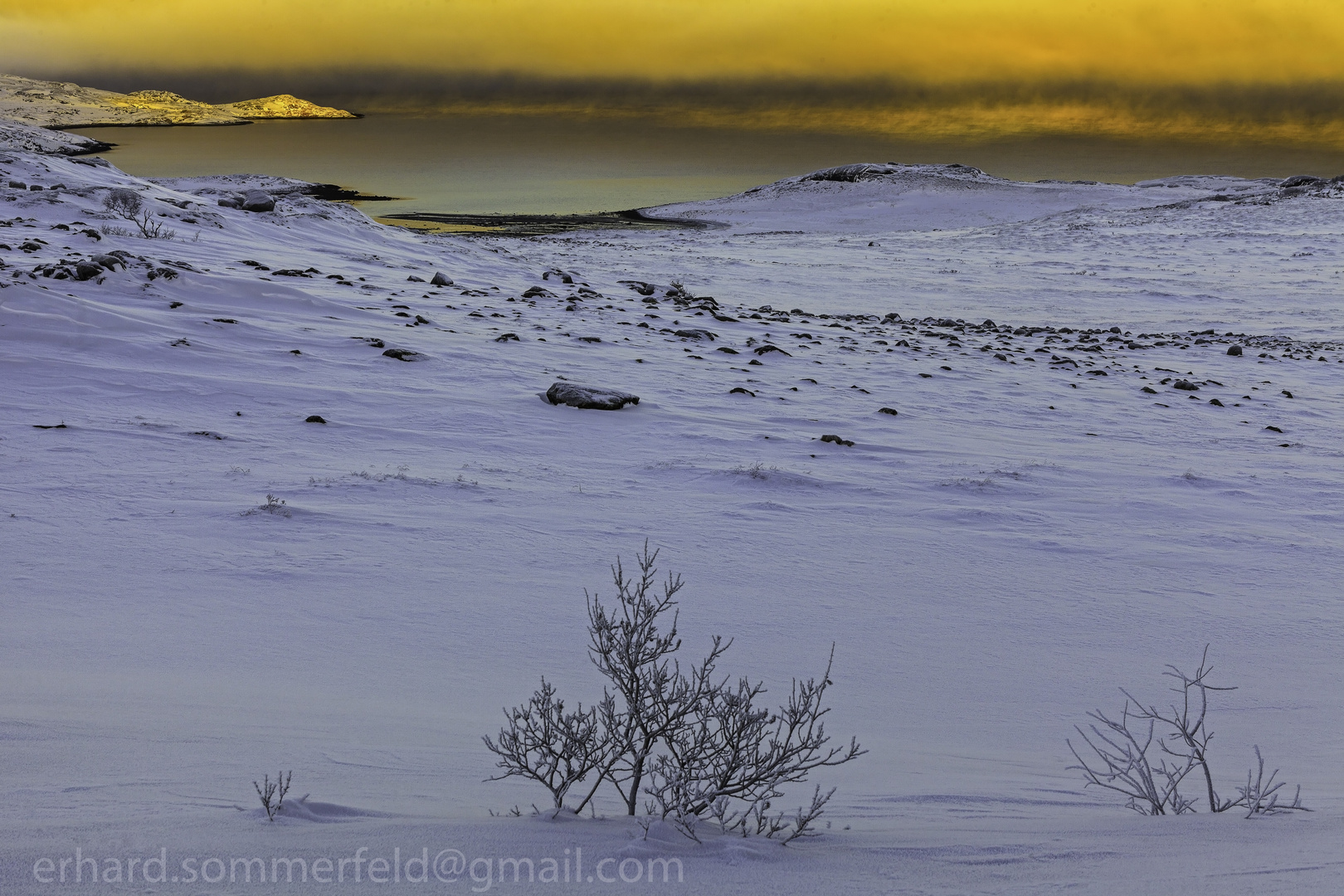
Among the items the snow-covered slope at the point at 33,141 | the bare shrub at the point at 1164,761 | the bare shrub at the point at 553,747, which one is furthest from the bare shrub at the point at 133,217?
the bare shrub at the point at 1164,761

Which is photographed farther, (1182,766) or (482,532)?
(482,532)

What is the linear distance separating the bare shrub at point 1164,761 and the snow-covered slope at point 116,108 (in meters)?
120

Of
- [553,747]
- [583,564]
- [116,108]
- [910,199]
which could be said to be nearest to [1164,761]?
[553,747]

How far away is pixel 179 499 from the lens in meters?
5.40

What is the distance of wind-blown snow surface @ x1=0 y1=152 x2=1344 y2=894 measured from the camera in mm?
2506

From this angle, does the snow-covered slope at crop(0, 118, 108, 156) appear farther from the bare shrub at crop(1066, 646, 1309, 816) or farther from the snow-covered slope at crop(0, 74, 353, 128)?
the snow-covered slope at crop(0, 74, 353, 128)

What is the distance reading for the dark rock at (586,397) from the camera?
8.41m

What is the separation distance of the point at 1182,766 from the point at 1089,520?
3.24m

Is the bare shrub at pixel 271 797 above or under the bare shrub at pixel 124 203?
under

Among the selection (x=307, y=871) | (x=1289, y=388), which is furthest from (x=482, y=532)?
(x=1289, y=388)

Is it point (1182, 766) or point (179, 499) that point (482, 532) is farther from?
point (1182, 766)

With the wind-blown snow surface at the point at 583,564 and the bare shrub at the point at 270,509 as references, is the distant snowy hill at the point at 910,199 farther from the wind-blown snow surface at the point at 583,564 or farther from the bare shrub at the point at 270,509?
the bare shrub at the point at 270,509

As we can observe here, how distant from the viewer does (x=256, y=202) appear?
69.1ft

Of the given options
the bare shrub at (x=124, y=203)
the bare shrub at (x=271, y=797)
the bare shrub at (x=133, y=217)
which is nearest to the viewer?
the bare shrub at (x=271, y=797)
